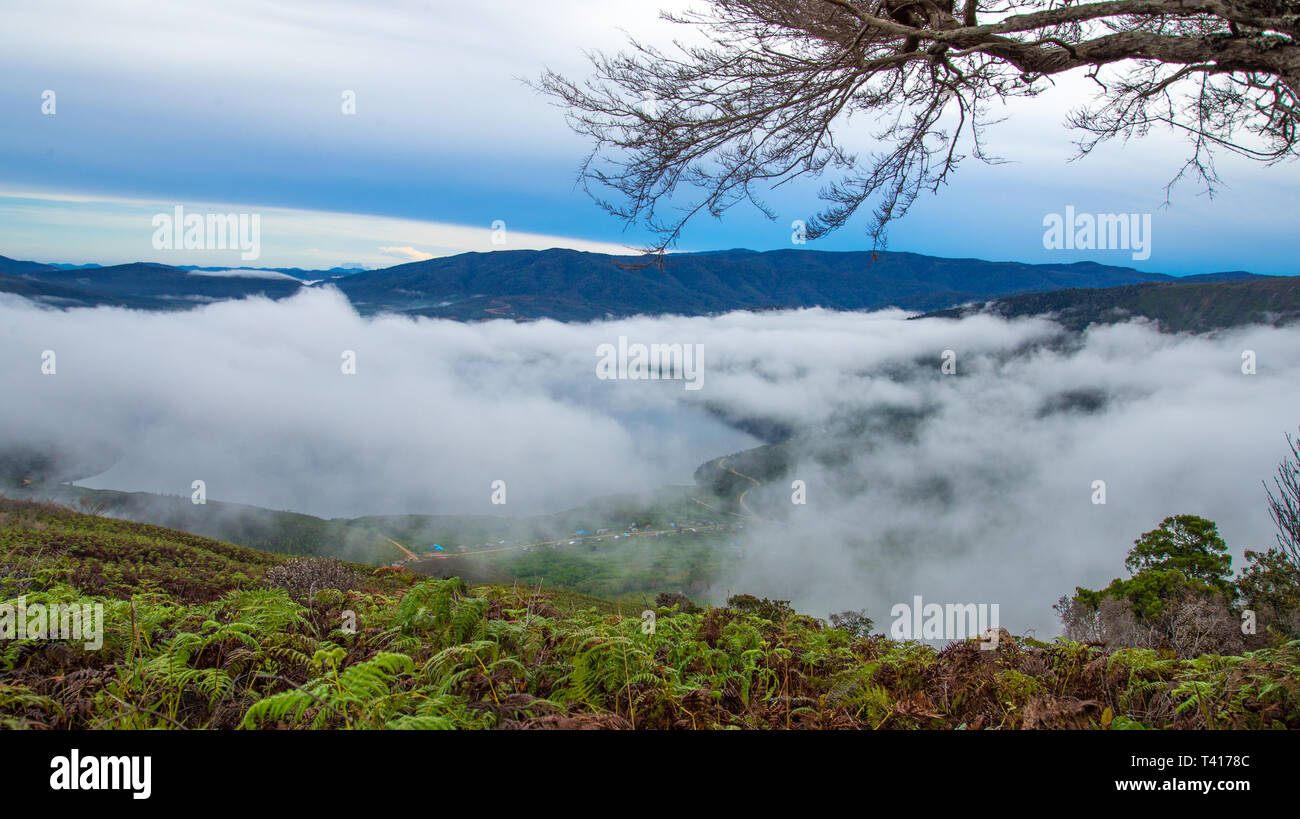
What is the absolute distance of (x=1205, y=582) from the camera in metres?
21.6

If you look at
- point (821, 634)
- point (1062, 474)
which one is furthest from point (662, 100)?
point (1062, 474)

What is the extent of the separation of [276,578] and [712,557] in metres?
122

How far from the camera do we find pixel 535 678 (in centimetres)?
352

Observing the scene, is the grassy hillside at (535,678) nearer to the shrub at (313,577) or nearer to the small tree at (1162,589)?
the shrub at (313,577)

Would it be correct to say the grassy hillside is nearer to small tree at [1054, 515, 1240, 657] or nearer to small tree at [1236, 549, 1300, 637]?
small tree at [1054, 515, 1240, 657]

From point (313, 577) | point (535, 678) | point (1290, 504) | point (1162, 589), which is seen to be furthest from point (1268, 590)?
point (313, 577)

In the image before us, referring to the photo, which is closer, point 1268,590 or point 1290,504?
point 1290,504

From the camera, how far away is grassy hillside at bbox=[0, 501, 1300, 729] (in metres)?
2.88

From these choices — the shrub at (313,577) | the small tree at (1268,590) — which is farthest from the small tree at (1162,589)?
the shrub at (313,577)

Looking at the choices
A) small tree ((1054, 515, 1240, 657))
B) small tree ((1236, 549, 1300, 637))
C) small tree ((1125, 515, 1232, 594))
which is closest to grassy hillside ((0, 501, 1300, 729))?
small tree ((1054, 515, 1240, 657))

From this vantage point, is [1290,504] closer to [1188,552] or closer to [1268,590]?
[1268,590]

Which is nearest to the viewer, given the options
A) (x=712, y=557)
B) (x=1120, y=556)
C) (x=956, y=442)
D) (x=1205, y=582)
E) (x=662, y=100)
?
(x=662, y=100)

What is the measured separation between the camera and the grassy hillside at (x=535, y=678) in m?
2.88
